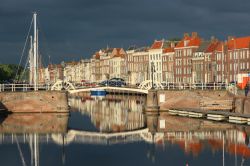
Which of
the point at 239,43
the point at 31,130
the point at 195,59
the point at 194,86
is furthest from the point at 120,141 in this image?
the point at 195,59

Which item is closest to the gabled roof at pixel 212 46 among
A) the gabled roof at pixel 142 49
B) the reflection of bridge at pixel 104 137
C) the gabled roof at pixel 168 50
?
the gabled roof at pixel 168 50

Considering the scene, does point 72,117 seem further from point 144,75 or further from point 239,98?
point 144,75

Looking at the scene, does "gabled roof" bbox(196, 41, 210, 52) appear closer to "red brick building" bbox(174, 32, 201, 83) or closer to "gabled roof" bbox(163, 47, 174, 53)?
"red brick building" bbox(174, 32, 201, 83)

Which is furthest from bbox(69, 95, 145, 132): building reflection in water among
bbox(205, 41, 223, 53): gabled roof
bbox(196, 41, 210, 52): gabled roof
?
bbox(196, 41, 210, 52): gabled roof

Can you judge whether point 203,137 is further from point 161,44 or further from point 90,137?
point 161,44

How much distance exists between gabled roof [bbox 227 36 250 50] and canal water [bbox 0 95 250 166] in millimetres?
42838

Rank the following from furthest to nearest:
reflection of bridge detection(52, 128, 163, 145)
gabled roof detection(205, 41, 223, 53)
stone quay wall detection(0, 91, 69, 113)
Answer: gabled roof detection(205, 41, 223, 53), stone quay wall detection(0, 91, 69, 113), reflection of bridge detection(52, 128, 163, 145)

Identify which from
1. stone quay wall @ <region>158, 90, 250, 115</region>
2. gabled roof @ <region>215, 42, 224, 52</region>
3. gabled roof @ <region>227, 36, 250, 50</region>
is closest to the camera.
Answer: stone quay wall @ <region>158, 90, 250, 115</region>

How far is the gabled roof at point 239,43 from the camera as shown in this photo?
111188 millimetres

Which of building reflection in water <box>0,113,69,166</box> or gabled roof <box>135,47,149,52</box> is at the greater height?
gabled roof <box>135,47,149,52</box>

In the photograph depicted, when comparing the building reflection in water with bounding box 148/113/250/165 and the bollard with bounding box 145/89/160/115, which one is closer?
the building reflection in water with bounding box 148/113/250/165

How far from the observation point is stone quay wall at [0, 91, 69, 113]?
7231 cm

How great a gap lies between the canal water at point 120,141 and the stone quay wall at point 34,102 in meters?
2.03

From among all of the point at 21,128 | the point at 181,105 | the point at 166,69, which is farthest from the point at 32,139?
the point at 166,69
